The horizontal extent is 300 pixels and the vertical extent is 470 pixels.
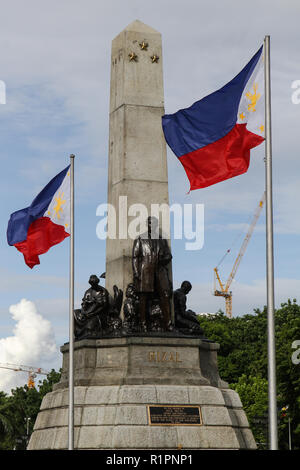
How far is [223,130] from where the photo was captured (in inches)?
903

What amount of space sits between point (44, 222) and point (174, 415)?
6.86 metres

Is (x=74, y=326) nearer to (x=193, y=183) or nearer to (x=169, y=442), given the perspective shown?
(x=169, y=442)

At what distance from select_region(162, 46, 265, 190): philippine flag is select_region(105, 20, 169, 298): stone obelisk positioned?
584cm

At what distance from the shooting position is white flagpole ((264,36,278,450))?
64.7 feet

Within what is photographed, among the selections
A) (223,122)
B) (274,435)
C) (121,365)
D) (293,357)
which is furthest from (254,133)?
(293,357)

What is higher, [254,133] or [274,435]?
[254,133]

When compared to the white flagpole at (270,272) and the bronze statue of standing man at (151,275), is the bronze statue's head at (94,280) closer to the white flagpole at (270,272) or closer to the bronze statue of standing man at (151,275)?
the bronze statue of standing man at (151,275)

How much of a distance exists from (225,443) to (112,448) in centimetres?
323

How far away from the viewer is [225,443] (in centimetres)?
2659

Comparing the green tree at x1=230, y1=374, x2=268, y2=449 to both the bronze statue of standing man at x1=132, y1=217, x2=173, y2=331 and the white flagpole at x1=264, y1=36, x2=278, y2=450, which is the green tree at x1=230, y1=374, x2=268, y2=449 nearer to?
the bronze statue of standing man at x1=132, y1=217, x2=173, y2=331

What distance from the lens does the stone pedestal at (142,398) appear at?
26.2 m

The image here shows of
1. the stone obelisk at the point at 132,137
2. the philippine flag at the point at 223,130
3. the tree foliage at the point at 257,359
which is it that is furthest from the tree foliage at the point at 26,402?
the philippine flag at the point at 223,130

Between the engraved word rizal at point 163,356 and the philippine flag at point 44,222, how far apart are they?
4.28 metres

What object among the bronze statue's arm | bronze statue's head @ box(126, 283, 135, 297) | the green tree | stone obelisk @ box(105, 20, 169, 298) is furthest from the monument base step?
the green tree
